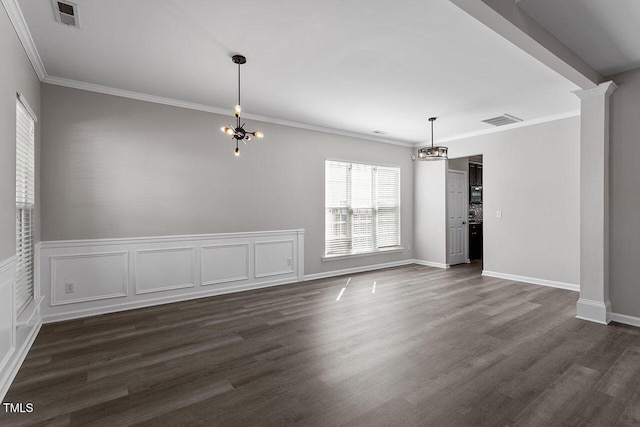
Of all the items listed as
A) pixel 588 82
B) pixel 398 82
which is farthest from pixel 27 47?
pixel 588 82

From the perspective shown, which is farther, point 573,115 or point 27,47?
point 573,115

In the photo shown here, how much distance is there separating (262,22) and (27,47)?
227 cm

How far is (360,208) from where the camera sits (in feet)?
22.4

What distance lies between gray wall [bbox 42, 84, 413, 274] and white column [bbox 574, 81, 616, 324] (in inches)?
148

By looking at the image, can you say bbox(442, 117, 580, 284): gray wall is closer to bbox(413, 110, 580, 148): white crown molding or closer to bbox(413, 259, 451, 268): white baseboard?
bbox(413, 110, 580, 148): white crown molding

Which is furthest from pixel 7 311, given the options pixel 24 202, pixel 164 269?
pixel 164 269

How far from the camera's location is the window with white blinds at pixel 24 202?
3.02 meters

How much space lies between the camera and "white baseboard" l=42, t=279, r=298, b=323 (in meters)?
3.93

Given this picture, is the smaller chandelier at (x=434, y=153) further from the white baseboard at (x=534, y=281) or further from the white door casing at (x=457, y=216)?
the white baseboard at (x=534, y=281)

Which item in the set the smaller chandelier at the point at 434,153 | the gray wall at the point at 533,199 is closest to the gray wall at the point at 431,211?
the gray wall at the point at 533,199

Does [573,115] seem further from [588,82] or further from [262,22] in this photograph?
[262,22]

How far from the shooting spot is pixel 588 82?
142 inches

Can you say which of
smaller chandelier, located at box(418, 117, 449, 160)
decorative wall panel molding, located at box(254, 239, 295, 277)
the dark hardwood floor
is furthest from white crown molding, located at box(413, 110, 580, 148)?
decorative wall panel molding, located at box(254, 239, 295, 277)

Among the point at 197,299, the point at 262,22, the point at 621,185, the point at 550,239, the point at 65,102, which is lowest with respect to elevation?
the point at 197,299
